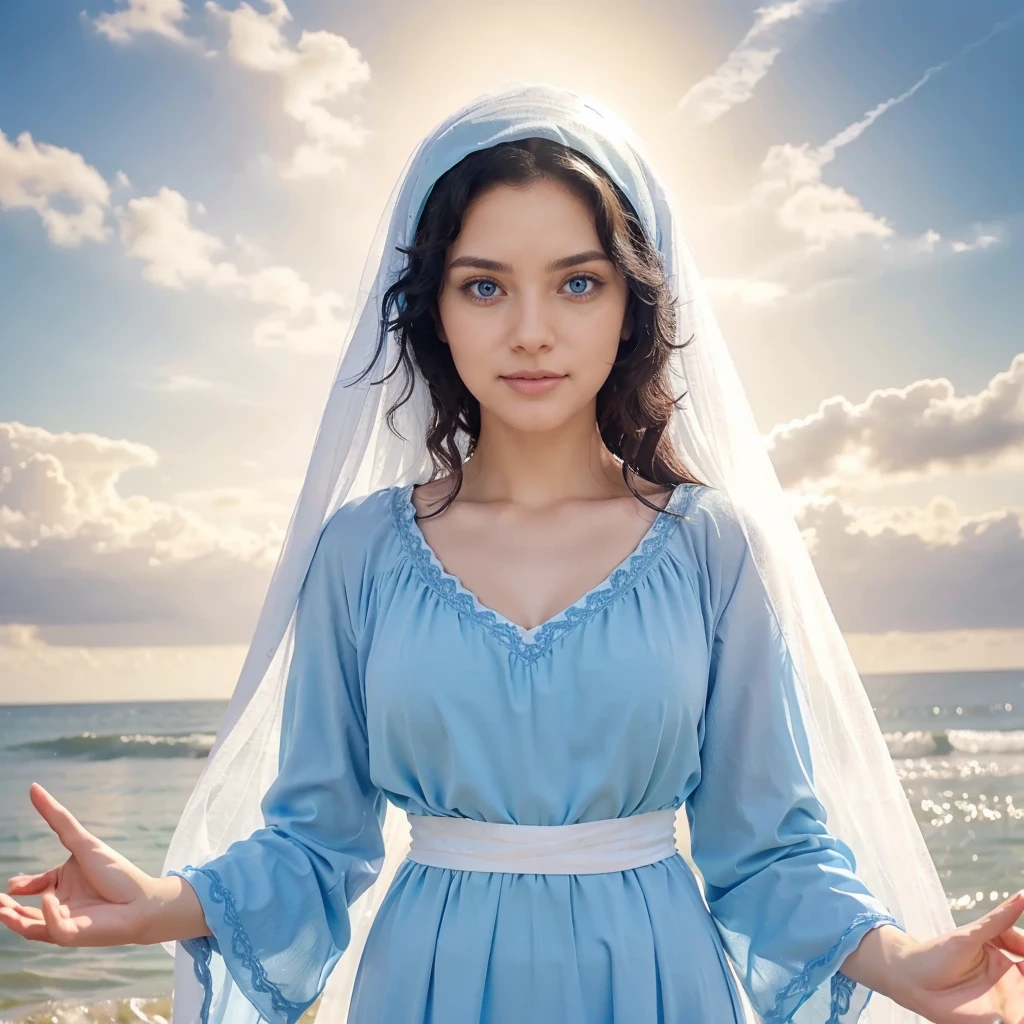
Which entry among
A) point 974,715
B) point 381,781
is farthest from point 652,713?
point 974,715

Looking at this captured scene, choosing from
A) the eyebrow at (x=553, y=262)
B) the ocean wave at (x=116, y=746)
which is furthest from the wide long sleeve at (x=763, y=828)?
the ocean wave at (x=116, y=746)

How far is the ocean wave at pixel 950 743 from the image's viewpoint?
14.0 metres

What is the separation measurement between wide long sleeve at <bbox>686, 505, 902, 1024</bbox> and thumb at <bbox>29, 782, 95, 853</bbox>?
88cm

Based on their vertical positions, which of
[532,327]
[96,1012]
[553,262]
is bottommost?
[96,1012]

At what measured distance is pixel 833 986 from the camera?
1666mm

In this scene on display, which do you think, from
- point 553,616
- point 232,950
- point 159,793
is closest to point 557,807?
point 553,616

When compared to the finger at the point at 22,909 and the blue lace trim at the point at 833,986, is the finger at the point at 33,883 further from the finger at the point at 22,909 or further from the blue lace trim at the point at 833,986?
the blue lace trim at the point at 833,986

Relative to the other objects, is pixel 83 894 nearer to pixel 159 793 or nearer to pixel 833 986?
pixel 833 986

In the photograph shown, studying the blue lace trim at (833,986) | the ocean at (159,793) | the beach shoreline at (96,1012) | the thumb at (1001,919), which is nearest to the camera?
the thumb at (1001,919)

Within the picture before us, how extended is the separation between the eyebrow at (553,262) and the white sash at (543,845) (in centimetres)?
79

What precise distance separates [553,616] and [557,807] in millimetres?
273

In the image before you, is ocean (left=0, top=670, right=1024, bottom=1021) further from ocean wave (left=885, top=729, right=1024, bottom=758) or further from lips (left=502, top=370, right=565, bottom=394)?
lips (left=502, top=370, right=565, bottom=394)

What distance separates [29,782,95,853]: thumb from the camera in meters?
1.47

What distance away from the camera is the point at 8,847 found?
11344mm
